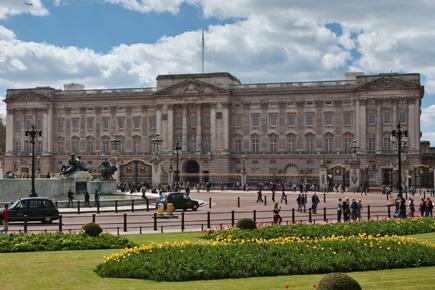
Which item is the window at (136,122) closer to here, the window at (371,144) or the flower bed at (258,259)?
the window at (371,144)

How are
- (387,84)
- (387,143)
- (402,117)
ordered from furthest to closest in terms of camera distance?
(387,143)
(402,117)
(387,84)

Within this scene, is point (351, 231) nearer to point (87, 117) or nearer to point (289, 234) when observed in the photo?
point (289, 234)

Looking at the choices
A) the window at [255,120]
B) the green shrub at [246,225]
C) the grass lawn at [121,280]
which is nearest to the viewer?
the grass lawn at [121,280]

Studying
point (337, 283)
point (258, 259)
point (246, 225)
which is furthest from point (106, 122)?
point (337, 283)

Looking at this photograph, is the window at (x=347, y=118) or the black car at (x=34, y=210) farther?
the window at (x=347, y=118)

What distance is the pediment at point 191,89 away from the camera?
380ft

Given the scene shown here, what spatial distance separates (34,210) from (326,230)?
17823 millimetres

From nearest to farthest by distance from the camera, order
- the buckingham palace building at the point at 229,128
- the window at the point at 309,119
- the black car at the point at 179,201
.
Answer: the black car at the point at 179,201 < the buckingham palace building at the point at 229,128 < the window at the point at 309,119

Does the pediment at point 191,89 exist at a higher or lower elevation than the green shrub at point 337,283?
higher

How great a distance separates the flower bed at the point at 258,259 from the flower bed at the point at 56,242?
13.6ft

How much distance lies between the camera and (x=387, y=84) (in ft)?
352

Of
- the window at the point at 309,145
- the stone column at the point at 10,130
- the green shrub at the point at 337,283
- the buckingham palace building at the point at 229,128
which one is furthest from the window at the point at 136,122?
the green shrub at the point at 337,283

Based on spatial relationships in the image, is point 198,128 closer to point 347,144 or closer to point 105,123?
point 105,123

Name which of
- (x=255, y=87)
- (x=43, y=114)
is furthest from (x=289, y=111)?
(x=43, y=114)
